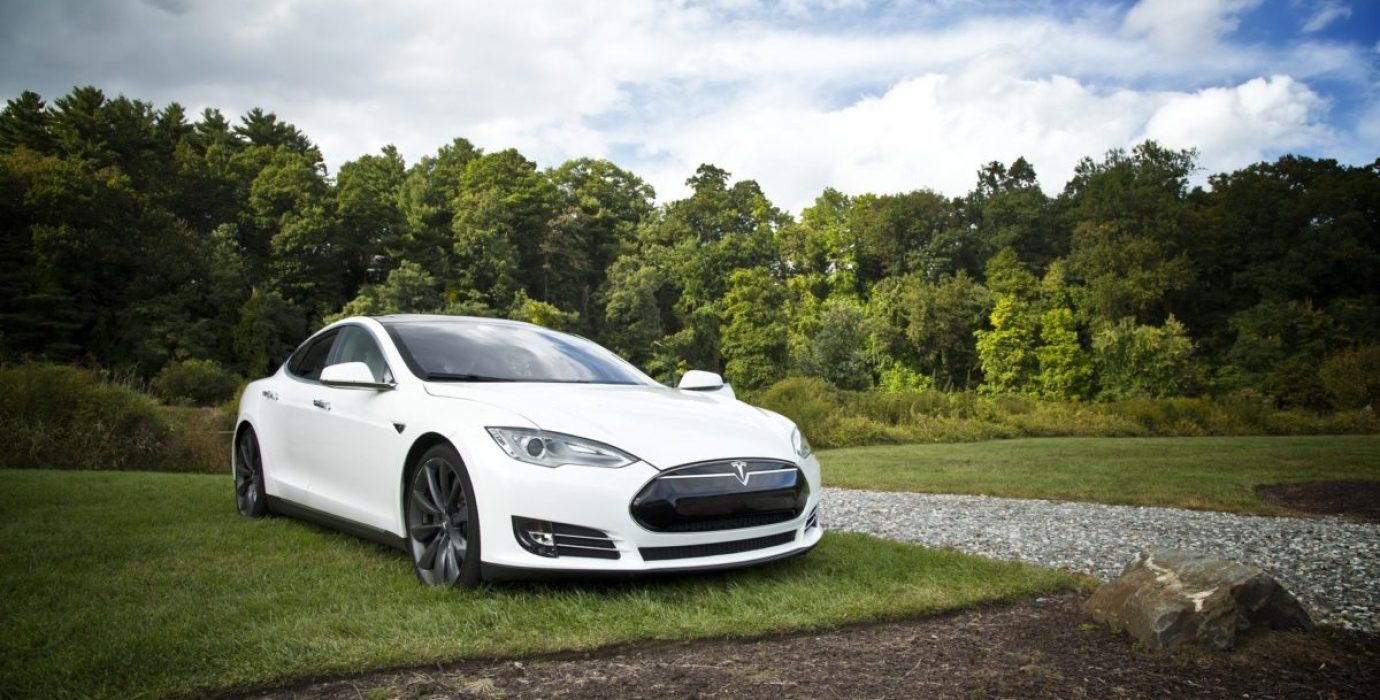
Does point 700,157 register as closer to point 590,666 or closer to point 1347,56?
point 1347,56

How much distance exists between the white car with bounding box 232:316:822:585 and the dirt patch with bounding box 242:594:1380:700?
61 cm

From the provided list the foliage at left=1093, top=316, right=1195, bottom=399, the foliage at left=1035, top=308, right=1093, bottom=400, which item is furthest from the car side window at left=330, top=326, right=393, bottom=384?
the foliage at left=1035, top=308, right=1093, bottom=400

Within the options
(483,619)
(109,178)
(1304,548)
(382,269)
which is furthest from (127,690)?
(382,269)

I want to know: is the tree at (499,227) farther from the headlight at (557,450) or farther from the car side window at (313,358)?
the headlight at (557,450)

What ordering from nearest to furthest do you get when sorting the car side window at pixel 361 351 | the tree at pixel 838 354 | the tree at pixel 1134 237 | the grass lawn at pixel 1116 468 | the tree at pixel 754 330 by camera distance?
the car side window at pixel 361 351, the grass lawn at pixel 1116 468, the tree at pixel 1134 237, the tree at pixel 838 354, the tree at pixel 754 330

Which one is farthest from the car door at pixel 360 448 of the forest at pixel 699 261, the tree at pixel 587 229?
the tree at pixel 587 229

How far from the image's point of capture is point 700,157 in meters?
78.8

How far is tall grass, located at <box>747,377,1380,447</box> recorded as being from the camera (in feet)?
69.6

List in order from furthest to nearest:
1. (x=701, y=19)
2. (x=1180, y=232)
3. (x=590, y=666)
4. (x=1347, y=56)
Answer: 1. (x=1180, y=232)
2. (x=701, y=19)
3. (x=1347, y=56)
4. (x=590, y=666)

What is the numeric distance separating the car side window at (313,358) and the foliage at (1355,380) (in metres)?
28.1

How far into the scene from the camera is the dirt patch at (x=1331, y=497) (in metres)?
9.66

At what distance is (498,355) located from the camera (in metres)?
5.39

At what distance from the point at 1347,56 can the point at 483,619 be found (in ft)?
53.5

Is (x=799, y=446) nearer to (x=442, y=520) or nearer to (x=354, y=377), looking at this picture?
(x=442, y=520)
